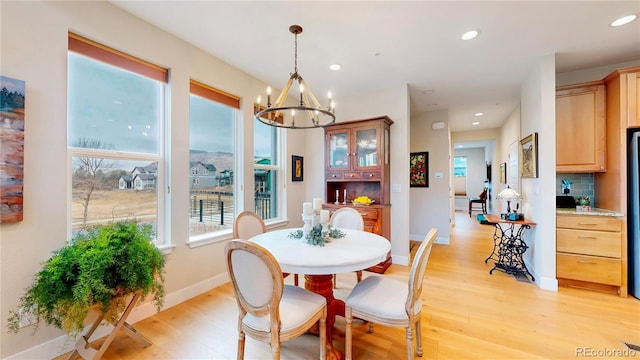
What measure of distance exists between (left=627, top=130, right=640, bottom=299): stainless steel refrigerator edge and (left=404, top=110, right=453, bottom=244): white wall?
2444mm

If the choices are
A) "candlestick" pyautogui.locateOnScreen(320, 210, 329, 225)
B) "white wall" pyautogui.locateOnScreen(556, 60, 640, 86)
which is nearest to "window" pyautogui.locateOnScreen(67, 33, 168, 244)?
"candlestick" pyautogui.locateOnScreen(320, 210, 329, 225)

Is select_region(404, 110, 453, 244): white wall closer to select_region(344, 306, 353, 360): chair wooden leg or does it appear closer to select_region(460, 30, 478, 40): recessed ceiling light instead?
select_region(460, 30, 478, 40): recessed ceiling light

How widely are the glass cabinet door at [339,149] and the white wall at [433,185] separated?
2.25 m

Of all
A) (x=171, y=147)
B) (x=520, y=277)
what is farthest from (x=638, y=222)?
(x=171, y=147)

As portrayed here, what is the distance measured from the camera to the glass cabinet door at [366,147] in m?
3.74

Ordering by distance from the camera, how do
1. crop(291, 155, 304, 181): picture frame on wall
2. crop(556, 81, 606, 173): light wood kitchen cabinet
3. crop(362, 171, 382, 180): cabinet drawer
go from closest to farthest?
crop(556, 81, 606, 173): light wood kitchen cabinet < crop(362, 171, 382, 180): cabinet drawer < crop(291, 155, 304, 181): picture frame on wall

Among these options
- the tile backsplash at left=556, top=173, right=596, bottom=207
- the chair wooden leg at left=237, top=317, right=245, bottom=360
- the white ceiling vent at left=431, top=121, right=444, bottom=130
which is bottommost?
the chair wooden leg at left=237, top=317, right=245, bottom=360

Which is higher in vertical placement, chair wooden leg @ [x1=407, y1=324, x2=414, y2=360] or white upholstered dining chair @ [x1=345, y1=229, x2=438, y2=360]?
white upholstered dining chair @ [x1=345, y1=229, x2=438, y2=360]

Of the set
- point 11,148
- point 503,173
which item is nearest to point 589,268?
point 503,173

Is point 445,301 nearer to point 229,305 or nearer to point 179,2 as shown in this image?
point 229,305

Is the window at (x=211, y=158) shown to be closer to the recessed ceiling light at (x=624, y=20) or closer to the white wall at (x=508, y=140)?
the recessed ceiling light at (x=624, y=20)

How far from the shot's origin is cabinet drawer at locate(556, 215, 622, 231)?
2761 millimetres

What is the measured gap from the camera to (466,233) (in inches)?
237

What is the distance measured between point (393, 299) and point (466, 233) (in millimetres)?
5323
